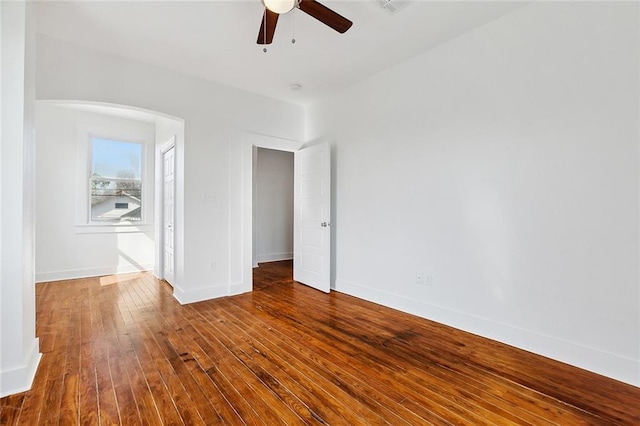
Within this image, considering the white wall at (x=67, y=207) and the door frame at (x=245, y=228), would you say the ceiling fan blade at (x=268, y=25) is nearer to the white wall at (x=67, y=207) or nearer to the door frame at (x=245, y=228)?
the door frame at (x=245, y=228)

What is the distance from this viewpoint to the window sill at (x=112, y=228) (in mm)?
5045

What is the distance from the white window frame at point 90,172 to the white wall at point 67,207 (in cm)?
1

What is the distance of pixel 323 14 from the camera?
7.09ft

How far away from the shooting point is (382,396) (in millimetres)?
1892

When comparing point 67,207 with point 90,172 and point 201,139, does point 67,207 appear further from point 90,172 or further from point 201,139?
point 201,139

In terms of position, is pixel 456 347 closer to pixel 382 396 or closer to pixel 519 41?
pixel 382 396

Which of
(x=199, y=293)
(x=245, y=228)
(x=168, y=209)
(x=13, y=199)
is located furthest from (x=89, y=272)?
(x=13, y=199)

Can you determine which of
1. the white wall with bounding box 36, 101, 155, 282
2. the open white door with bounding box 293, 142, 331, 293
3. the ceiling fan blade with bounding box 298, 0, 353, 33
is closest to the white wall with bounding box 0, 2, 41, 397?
the ceiling fan blade with bounding box 298, 0, 353, 33

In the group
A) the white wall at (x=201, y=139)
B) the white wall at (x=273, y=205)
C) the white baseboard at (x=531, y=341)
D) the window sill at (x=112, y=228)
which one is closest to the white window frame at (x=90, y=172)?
the window sill at (x=112, y=228)

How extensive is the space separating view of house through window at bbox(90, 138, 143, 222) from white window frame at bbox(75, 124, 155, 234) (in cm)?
6

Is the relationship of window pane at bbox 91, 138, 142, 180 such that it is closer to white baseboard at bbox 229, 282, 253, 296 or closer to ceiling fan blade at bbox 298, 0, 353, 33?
white baseboard at bbox 229, 282, 253, 296

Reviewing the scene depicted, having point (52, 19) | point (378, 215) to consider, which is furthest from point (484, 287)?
point (52, 19)

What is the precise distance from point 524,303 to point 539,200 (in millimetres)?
911

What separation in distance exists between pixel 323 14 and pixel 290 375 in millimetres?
2683
